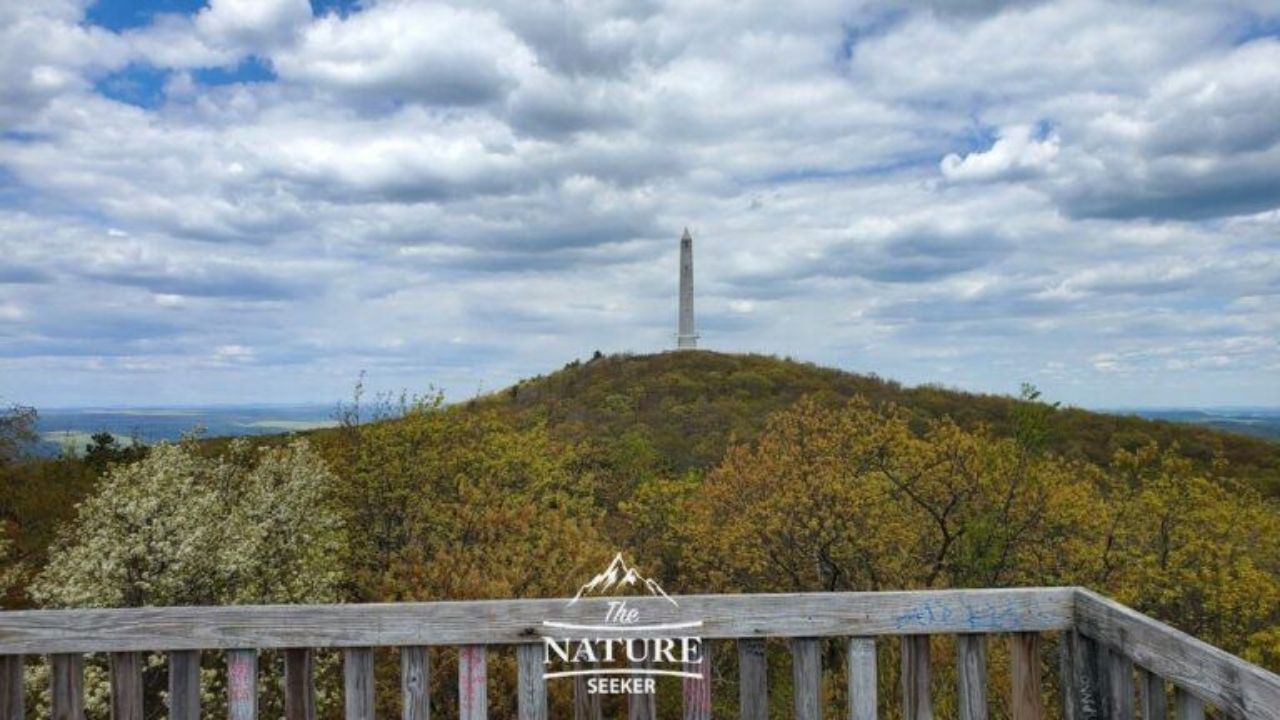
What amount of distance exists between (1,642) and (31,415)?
54.0 ft

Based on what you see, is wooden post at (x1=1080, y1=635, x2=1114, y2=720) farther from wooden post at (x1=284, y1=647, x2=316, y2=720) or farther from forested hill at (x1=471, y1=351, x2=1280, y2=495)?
forested hill at (x1=471, y1=351, x2=1280, y2=495)

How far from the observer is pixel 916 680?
3.20 m

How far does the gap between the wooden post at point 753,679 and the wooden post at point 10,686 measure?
253 centimetres

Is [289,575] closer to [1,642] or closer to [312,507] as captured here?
[312,507]

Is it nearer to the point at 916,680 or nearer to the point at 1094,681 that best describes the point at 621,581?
the point at 916,680

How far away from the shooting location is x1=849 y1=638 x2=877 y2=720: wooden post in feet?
10.5

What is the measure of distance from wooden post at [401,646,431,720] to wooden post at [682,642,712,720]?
2.96 feet

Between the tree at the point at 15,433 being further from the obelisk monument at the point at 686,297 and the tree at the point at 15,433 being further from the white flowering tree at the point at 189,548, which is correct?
the obelisk monument at the point at 686,297

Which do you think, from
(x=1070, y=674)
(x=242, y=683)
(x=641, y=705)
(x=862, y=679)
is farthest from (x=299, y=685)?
(x=1070, y=674)

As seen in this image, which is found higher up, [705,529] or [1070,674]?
[1070,674]

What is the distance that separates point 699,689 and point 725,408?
95.3 ft

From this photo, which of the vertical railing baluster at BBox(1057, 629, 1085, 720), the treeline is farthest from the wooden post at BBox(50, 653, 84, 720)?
the treeline

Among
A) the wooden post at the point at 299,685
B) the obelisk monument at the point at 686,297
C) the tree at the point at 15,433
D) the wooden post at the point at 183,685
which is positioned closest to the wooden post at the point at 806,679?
the wooden post at the point at 299,685

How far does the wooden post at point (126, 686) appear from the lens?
3.13 metres
